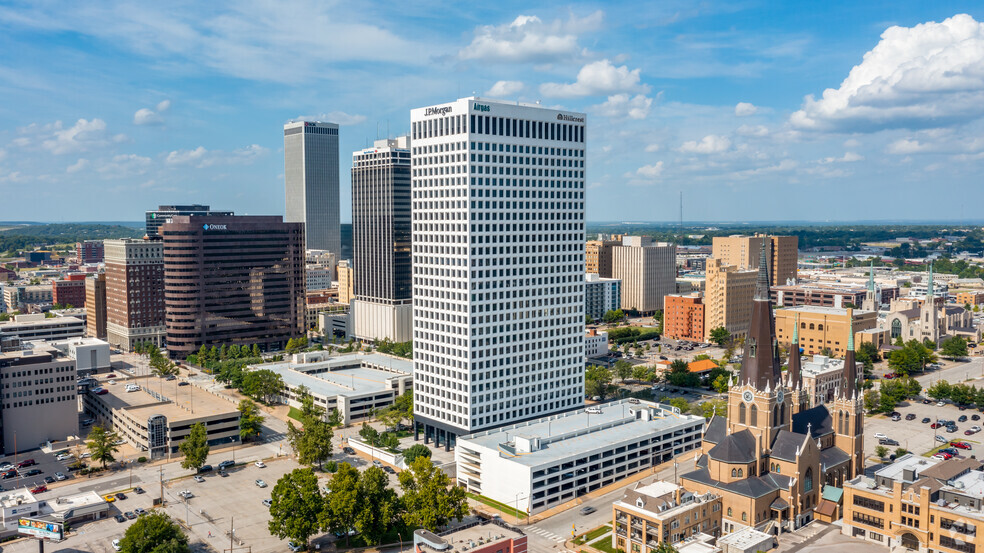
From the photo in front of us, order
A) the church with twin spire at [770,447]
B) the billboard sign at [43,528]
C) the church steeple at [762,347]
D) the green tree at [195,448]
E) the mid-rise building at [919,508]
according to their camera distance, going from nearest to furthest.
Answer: the mid-rise building at [919,508] < the billboard sign at [43,528] < the church with twin spire at [770,447] < the church steeple at [762,347] < the green tree at [195,448]

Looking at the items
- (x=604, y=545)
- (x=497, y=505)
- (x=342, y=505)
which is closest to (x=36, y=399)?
(x=342, y=505)

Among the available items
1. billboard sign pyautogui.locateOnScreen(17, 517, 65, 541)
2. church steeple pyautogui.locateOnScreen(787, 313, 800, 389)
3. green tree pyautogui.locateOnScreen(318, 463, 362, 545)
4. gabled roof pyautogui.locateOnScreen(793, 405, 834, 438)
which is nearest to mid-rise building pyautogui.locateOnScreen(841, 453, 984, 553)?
gabled roof pyautogui.locateOnScreen(793, 405, 834, 438)

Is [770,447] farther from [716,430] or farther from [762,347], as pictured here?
[762,347]

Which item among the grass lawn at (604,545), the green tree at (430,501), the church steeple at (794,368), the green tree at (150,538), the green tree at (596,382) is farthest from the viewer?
the green tree at (596,382)

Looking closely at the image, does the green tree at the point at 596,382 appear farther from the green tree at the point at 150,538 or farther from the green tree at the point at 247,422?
the green tree at the point at 150,538

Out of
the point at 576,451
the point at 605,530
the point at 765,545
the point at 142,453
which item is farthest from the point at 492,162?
the point at 142,453

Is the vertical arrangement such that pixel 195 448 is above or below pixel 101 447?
above

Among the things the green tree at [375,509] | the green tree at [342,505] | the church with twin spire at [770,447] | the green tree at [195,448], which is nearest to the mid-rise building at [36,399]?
the green tree at [195,448]
